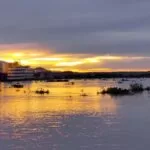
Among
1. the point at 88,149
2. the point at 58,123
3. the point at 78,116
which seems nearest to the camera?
the point at 88,149

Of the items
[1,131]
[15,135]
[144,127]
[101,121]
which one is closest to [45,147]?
[15,135]

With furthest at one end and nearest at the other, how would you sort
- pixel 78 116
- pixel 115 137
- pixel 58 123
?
1. pixel 78 116
2. pixel 58 123
3. pixel 115 137

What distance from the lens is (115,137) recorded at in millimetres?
30234

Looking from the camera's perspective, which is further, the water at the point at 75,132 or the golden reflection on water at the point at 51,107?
the golden reflection on water at the point at 51,107

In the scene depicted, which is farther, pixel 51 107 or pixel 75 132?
pixel 51 107

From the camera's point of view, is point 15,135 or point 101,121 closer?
point 15,135

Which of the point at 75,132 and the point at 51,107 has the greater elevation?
the point at 51,107

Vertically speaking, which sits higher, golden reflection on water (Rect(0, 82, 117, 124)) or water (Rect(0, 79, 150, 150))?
golden reflection on water (Rect(0, 82, 117, 124))

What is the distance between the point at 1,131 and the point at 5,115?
11.4 metres

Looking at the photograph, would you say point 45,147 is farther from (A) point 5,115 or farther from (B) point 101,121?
(A) point 5,115

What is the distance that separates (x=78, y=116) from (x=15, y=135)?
12.7m

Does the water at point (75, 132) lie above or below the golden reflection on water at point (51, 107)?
below

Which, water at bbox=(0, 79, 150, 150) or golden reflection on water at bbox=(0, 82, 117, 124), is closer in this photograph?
water at bbox=(0, 79, 150, 150)

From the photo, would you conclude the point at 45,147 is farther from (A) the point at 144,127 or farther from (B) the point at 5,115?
(B) the point at 5,115
